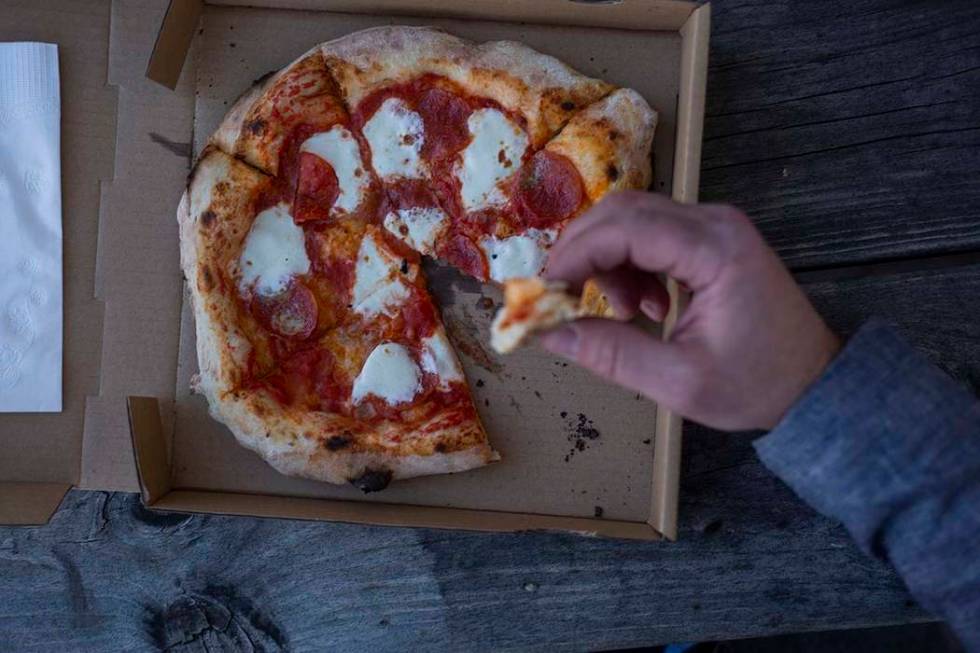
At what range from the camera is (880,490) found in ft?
5.34

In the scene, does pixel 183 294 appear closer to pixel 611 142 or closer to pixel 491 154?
pixel 491 154

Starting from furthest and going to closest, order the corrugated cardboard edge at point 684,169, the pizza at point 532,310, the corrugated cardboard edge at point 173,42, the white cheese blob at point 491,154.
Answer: the white cheese blob at point 491,154, the corrugated cardboard edge at point 173,42, the corrugated cardboard edge at point 684,169, the pizza at point 532,310

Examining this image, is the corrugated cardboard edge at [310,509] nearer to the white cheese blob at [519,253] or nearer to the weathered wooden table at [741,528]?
the weathered wooden table at [741,528]

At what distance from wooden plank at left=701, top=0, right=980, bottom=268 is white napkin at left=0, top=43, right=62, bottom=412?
2042 mm

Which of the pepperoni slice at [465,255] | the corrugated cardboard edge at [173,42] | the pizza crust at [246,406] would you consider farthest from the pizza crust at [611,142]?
the corrugated cardboard edge at [173,42]

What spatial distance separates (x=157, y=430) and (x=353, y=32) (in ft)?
4.46

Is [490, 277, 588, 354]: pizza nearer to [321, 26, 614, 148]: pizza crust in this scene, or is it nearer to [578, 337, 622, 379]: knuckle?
[578, 337, 622, 379]: knuckle

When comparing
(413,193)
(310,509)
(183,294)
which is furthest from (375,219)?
(310,509)

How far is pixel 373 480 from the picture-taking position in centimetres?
242

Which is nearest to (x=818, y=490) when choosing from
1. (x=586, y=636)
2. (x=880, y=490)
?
(x=880, y=490)

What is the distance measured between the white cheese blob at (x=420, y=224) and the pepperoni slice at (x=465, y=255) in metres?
0.05

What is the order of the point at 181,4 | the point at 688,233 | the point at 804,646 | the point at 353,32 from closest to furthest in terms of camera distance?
the point at 688,233 → the point at 181,4 → the point at 353,32 → the point at 804,646

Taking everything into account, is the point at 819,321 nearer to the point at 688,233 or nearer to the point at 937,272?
the point at 688,233

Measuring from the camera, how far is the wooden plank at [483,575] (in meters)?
2.52
